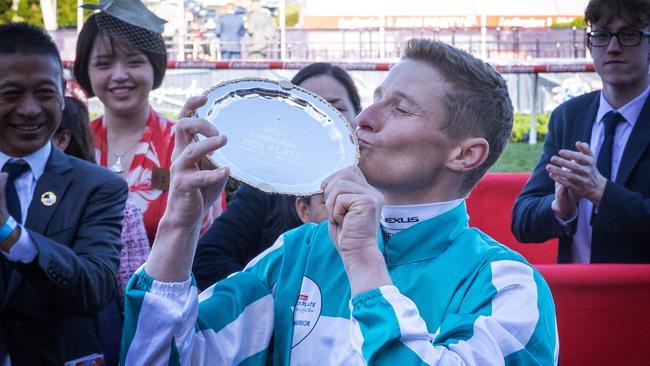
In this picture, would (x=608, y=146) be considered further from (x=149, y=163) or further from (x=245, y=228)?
(x=149, y=163)

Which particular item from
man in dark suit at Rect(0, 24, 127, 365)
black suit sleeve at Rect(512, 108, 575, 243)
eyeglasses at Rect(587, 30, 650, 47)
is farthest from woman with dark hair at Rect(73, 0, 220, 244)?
eyeglasses at Rect(587, 30, 650, 47)

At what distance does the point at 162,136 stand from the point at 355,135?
2.41m

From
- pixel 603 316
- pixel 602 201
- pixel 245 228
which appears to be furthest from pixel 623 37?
pixel 245 228

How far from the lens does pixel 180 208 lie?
2178mm

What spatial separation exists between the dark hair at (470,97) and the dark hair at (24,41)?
1.45 m

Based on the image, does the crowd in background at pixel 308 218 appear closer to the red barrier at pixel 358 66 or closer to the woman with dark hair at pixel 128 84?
the woman with dark hair at pixel 128 84

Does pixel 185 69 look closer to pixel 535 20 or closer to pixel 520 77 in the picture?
pixel 520 77

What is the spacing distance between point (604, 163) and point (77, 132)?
230cm

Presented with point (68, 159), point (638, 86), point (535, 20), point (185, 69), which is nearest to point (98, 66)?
point (68, 159)

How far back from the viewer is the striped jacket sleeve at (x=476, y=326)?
190cm

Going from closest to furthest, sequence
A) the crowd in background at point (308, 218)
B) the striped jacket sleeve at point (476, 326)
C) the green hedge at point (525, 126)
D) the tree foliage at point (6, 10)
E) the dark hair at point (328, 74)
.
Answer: the striped jacket sleeve at point (476, 326)
the crowd in background at point (308, 218)
the dark hair at point (328, 74)
the green hedge at point (525, 126)
the tree foliage at point (6, 10)

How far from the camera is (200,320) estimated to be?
226 centimetres

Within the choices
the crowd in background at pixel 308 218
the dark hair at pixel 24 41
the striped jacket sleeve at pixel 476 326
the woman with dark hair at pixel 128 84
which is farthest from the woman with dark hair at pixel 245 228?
the striped jacket sleeve at pixel 476 326

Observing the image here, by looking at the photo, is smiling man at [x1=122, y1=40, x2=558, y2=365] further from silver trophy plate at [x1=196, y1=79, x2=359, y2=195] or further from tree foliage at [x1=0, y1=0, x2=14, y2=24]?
tree foliage at [x1=0, y1=0, x2=14, y2=24]
